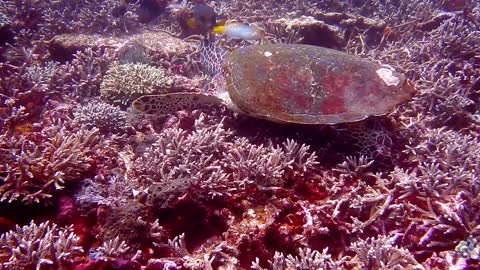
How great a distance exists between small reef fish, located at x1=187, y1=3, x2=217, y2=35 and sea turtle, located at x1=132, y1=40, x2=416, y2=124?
10.2 feet

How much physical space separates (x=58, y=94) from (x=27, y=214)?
2.38m

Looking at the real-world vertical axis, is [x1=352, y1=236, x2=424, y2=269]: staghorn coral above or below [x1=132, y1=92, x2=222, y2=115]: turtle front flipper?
below

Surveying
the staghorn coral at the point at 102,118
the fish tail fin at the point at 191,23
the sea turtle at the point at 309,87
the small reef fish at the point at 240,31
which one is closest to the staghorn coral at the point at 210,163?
the sea turtle at the point at 309,87

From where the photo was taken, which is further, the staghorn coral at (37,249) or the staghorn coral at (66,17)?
the staghorn coral at (66,17)

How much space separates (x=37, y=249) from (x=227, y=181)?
154 cm

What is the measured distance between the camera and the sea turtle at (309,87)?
10.3 feet

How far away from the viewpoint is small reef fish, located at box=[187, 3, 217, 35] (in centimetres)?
630

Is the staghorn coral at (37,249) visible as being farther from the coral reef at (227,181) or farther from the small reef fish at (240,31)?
the small reef fish at (240,31)

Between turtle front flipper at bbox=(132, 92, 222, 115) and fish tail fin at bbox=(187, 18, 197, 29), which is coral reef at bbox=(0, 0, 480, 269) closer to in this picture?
turtle front flipper at bbox=(132, 92, 222, 115)

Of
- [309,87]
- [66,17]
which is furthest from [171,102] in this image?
[66,17]

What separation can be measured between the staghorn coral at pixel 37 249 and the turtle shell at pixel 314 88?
1946mm

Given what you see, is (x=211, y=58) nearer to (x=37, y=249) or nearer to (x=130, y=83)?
(x=130, y=83)

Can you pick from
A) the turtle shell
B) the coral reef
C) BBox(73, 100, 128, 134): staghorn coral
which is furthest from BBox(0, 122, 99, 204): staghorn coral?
the turtle shell

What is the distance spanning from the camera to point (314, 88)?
326 cm
